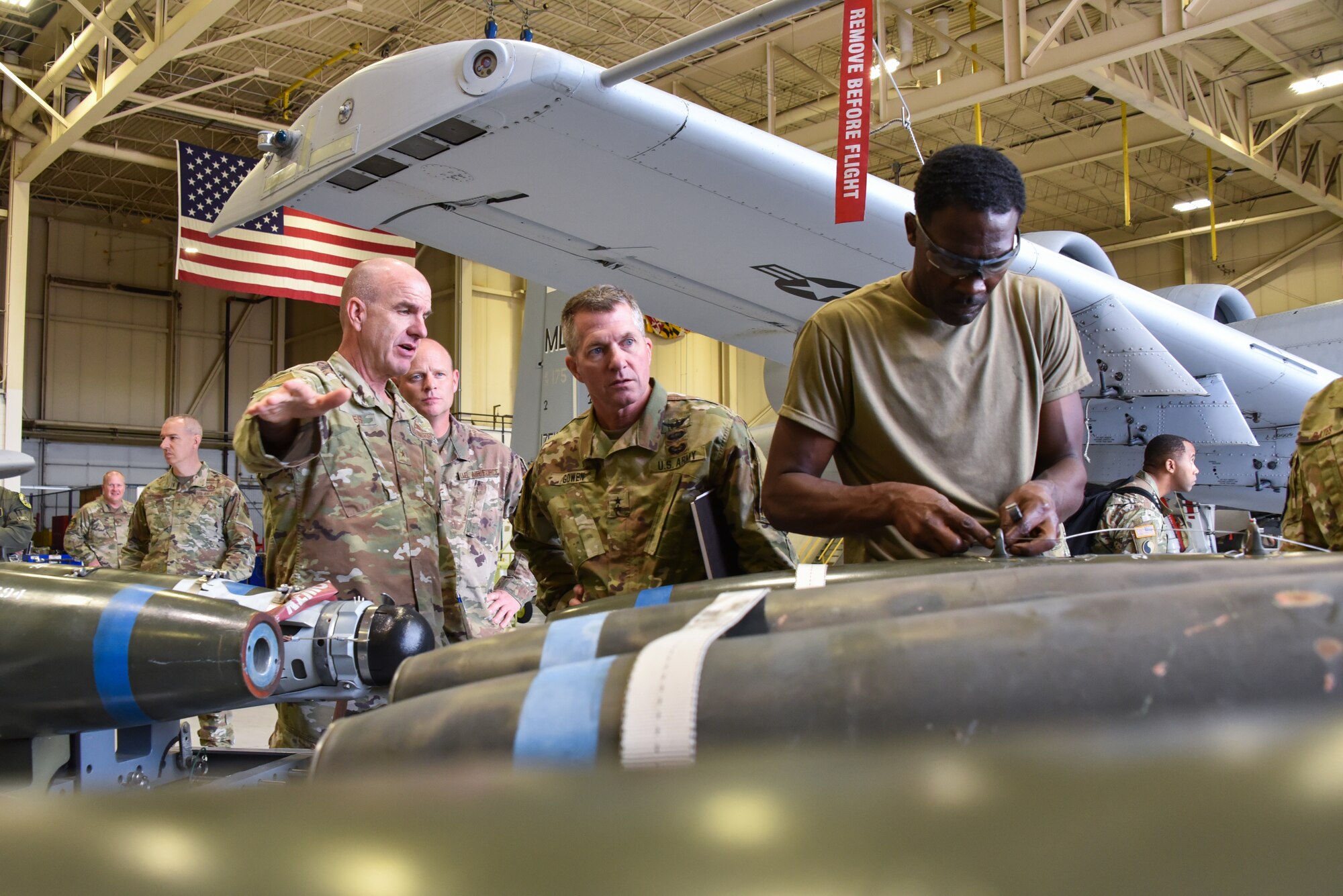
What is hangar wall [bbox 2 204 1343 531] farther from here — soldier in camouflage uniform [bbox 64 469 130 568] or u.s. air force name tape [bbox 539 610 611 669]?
u.s. air force name tape [bbox 539 610 611 669]

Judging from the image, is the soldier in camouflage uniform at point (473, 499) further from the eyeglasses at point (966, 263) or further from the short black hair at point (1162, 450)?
the short black hair at point (1162, 450)

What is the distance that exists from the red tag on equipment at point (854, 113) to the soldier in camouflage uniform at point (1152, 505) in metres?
1.57

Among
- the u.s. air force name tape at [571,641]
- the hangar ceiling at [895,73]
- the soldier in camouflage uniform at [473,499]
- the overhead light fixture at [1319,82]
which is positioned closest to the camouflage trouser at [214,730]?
the soldier in camouflage uniform at [473,499]

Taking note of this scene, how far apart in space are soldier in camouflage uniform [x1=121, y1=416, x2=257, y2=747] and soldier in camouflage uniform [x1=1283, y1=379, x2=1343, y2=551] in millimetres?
5486

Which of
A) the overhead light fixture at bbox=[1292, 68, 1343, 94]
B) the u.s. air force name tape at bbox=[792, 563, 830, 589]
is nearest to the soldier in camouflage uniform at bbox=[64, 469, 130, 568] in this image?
the u.s. air force name tape at bbox=[792, 563, 830, 589]

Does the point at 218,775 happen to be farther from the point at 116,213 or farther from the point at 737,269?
the point at 116,213

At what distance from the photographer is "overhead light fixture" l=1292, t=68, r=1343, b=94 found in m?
13.7

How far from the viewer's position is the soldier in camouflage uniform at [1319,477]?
3.12 m

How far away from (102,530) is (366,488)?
8.01m

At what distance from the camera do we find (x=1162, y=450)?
180 inches

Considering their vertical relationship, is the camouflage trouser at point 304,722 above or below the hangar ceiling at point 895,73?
below

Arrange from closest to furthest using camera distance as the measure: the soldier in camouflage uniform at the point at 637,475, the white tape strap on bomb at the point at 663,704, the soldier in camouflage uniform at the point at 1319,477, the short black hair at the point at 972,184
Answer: the white tape strap on bomb at the point at 663,704 → the short black hair at the point at 972,184 → the soldier in camouflage uniform at the point at 637,475 → the soldier in camouflage uniform at the point at 1319,477

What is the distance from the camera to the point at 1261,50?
1363cm

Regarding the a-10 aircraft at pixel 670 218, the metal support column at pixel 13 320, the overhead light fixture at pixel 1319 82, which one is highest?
the overhead light fixture at pixel 1319 82
